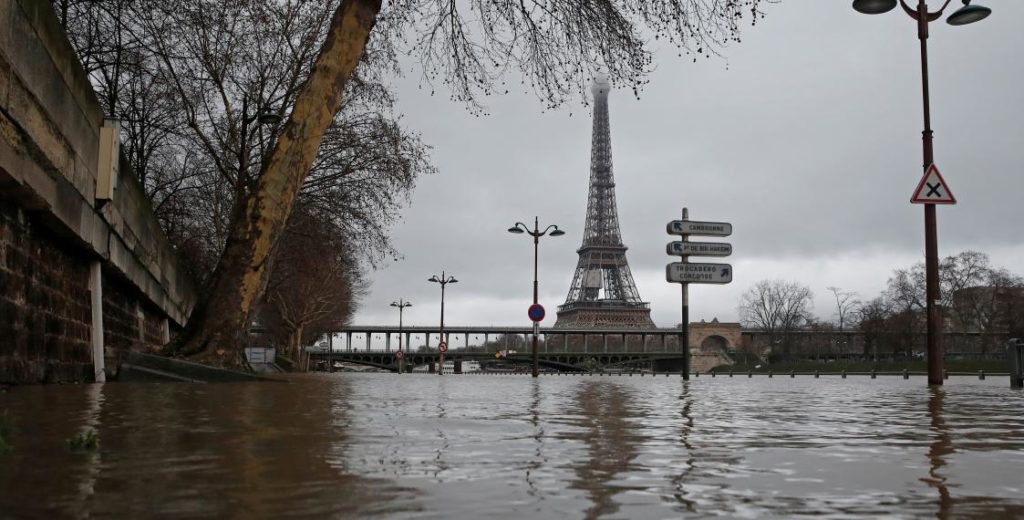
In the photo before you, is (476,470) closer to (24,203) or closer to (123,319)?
(24,203)

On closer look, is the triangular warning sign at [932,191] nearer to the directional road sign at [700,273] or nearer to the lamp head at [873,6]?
the lamp head at [873,6]

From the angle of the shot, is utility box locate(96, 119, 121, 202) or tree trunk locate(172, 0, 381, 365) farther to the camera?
tree trunk locate(172, 0, 381, 365)

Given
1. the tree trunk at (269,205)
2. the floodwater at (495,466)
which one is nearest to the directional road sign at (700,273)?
the tree trunk at (269,205)

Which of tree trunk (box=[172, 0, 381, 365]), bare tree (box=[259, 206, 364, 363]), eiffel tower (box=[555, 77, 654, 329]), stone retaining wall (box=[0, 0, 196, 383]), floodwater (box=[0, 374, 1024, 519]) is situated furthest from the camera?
eiffel tower (box=[555, 77, 654, 329])

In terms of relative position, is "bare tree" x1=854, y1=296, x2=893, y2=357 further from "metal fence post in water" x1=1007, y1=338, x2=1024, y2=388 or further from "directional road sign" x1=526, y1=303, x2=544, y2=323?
"metal fence post in water" x1=1007, y1=338, x2=1024, y2=388

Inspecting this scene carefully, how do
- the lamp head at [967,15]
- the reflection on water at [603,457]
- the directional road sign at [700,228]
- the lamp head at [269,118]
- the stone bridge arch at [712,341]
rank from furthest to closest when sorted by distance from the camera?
the stone bridge arch at [712,341], the directional road sign at [700,228], the lamp head at [269,118], the lamp head at [967,15], the reflection on water at [603,457]

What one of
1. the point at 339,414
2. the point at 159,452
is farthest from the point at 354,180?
the point at 159,452

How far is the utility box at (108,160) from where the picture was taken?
29.4ft

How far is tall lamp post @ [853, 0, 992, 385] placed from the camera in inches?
496

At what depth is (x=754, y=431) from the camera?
3965 mm

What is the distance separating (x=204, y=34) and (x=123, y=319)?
39.1 ft

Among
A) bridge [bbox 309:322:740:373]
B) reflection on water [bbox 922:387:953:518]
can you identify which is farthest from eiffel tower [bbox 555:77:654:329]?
reflection on water [bbox 922:387:953:518]

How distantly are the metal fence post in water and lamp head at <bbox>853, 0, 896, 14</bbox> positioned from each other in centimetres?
501

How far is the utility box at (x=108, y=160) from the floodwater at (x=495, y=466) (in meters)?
4.82
